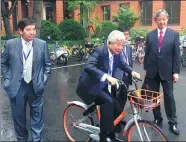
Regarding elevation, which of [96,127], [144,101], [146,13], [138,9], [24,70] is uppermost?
[138,9]

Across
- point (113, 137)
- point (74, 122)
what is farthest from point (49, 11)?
point (113, 137)

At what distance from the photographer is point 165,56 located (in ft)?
15.8

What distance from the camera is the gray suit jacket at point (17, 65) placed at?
3.87 metres

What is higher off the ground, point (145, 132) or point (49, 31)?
point (49, 31)

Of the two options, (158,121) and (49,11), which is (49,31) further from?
(158,121)

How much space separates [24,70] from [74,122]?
46.5 inches

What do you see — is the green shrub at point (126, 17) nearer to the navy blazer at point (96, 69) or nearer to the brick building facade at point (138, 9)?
the brick building facade at point (138, 9)

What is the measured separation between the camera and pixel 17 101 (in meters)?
3.98

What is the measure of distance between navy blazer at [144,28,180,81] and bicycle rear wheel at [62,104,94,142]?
144 cm

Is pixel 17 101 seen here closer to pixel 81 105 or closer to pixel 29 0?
pixel 81 105

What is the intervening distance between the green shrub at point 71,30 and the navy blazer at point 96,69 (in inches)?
622

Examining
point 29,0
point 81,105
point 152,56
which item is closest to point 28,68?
point 81,105

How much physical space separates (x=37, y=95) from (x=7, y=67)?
559mm

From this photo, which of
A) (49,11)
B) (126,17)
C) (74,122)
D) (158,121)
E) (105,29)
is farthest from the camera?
(49,11)
